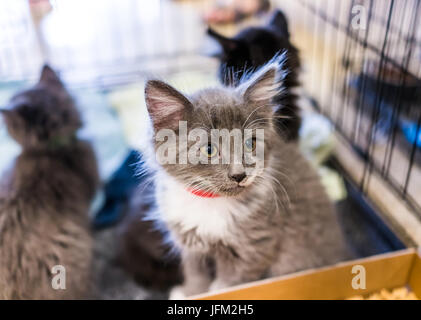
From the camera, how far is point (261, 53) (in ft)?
4.36

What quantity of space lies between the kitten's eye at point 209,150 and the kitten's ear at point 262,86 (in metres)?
0.17

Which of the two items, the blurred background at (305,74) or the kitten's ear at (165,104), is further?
the blurred background at (305,74)

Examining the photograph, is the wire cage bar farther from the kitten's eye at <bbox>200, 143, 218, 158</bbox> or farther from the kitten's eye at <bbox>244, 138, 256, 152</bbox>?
the kitten's eye at <bbox>200, 143, 218, 158</bbox>

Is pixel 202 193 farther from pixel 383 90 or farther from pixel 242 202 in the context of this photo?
pixel 383 90

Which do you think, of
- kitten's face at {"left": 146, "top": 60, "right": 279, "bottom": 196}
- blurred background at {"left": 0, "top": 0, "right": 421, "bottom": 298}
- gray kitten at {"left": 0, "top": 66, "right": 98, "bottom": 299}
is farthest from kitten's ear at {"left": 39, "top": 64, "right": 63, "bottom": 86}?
kitten's face at {"left": 146, "top": 60, "right": 279, "bottom": 196}

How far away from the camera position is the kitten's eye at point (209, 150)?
103 cm

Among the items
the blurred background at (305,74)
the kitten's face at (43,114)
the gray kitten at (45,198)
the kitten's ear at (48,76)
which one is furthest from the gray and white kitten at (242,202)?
the kitten's ear at (48,76)

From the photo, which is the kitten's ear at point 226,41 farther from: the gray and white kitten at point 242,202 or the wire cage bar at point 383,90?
the wire cage bar at point 383,90

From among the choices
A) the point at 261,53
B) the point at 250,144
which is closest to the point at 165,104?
the point at 250,144

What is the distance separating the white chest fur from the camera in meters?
1.19

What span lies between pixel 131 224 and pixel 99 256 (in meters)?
0.28

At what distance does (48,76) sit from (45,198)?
581 mm

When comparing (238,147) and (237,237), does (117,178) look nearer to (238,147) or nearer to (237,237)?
(237,237)
